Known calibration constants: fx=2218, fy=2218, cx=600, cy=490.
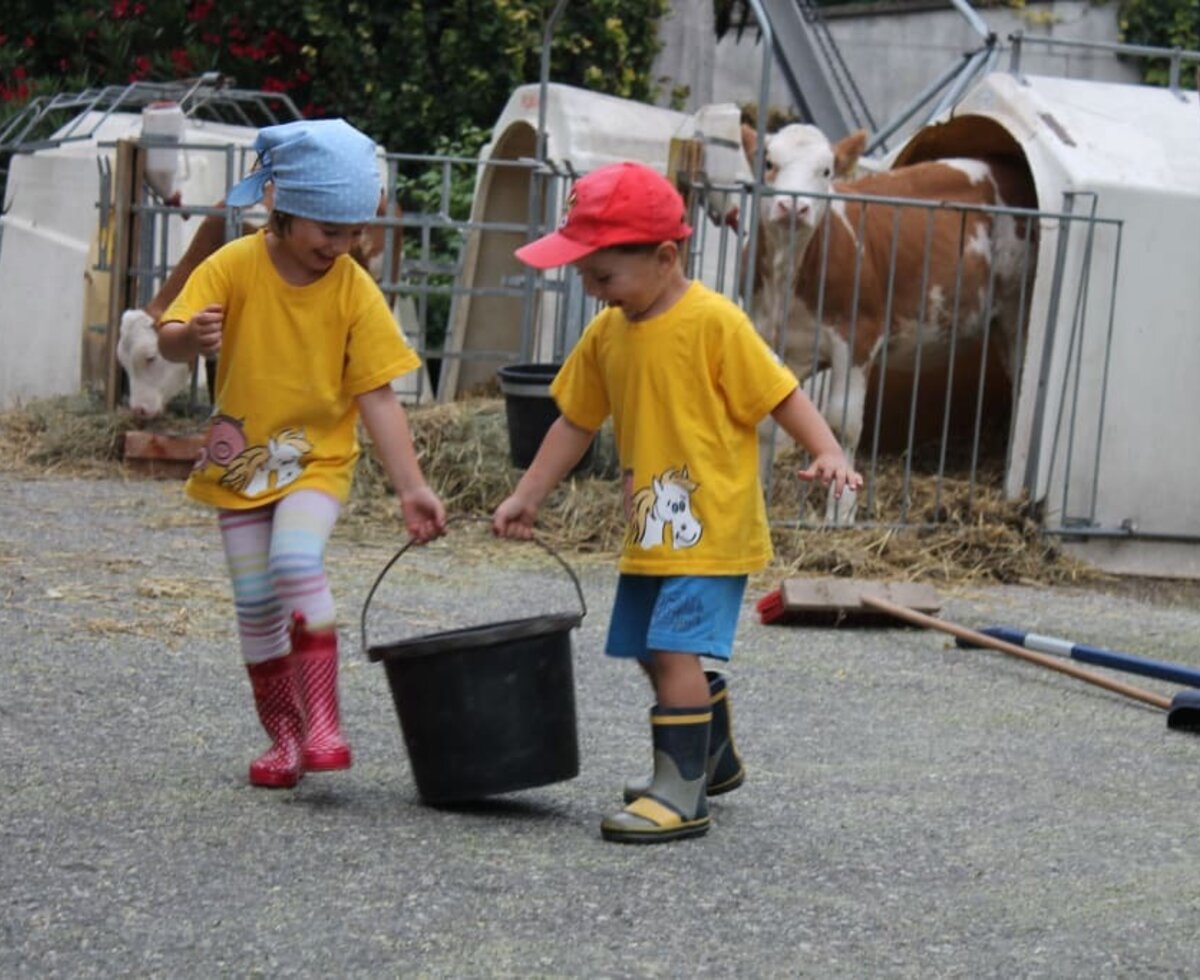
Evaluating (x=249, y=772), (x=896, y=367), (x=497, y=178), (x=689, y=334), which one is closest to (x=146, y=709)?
(x=249, y=772)

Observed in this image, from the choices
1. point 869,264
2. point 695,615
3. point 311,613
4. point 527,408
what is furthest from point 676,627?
point 869,264

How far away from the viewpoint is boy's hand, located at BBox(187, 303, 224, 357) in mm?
4031

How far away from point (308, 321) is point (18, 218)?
9711 mm

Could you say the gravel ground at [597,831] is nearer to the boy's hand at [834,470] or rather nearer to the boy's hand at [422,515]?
the boy's hand at [422,515]

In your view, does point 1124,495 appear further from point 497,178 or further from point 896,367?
point 497,178

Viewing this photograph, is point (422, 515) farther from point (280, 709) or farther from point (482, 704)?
point (280, 709)

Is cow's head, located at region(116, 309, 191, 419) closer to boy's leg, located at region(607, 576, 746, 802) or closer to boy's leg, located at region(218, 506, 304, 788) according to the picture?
boy's leg, located at region(218, 506, 304, 788)

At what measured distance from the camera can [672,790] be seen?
4035 mm

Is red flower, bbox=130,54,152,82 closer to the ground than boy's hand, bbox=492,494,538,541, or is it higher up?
higher up

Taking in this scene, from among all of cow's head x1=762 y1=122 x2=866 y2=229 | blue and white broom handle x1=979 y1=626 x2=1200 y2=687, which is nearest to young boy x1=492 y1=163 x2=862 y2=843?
blue and white broom handle x1=979 y1=626 x2=1200 y2=687

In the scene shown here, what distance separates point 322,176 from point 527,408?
441 cm

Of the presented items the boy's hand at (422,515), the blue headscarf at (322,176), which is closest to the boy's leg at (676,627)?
the boy's hand at (422,515)

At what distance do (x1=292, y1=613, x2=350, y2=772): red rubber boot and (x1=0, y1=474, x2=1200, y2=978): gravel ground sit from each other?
3.4 inches

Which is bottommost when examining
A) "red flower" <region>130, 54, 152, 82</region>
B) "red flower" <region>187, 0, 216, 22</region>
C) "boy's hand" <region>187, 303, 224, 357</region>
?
"boy's hand" <region>187, 303, 224, 357</region>
